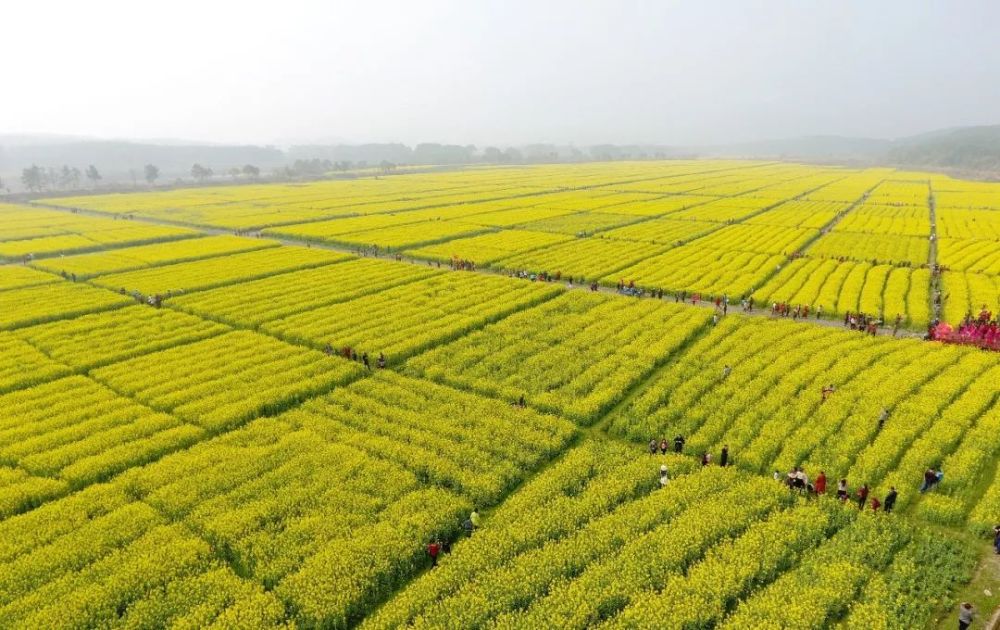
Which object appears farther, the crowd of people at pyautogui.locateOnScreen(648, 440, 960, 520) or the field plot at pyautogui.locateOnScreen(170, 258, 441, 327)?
the field plot at pyautogui.locateOnScreen(170, 258, 441, 327)

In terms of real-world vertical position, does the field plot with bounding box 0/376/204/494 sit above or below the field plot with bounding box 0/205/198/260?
below

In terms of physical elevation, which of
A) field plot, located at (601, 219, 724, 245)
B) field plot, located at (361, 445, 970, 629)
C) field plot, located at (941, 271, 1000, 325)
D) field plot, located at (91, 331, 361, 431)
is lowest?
field plot, located at (361, 445, 970, 629)

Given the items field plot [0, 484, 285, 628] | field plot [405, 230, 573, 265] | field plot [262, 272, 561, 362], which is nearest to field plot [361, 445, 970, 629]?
field plot [0, 484, 285, 628]

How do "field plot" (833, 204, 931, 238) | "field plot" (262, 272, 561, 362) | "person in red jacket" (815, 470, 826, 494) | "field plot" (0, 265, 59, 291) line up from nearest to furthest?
"person in red jacket" (815, 470, 826, 494), "field plot" (262, 272, 561, 362), "field plot" (0, 265, 59, 291), "field plot" (833, 204, 931, 238)

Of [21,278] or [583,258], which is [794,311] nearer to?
[583,258]

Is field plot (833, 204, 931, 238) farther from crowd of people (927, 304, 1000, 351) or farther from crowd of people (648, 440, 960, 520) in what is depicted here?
crowd of people (648, 440, 960, 520)
